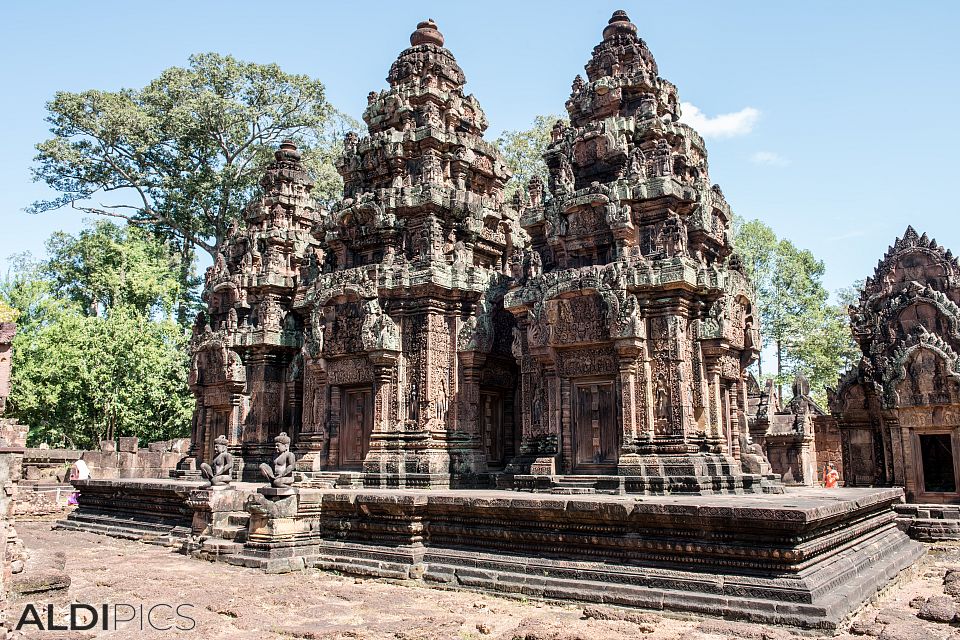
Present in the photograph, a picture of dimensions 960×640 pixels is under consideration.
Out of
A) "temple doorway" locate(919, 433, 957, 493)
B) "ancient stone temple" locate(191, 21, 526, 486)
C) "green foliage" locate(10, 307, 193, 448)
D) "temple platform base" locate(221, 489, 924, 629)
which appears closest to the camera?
"temple platform base" locate(221, 489, 924, 629)

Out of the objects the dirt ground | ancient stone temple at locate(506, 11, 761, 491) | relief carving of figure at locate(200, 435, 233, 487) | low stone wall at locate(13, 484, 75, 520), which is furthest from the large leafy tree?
ancient stone temple at locate(506, 11, 761, 491)

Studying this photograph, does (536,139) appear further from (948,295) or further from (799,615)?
(799,615)

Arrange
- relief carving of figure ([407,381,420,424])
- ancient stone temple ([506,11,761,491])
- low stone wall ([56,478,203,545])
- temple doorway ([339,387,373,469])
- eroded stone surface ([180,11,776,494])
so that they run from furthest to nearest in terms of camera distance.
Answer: temple doorway ([339,387,373,469])
relief carving of figure ([407,381,420,424])
low stone wall ([56,478,203,545])
eroded stone surface ([180,11,776,494])
ancient stone temple ([506,11,761,491])

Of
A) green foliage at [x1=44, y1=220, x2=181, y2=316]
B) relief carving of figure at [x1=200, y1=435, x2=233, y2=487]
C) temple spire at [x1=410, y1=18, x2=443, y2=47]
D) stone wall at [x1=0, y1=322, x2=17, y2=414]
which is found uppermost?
temple spire at [x1=410, y1=18, x2=443, y2=47]

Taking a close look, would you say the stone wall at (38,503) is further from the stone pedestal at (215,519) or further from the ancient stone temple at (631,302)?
the ancient stone temple at (631,302)

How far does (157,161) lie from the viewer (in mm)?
28797

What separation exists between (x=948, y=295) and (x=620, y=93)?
8572 mm

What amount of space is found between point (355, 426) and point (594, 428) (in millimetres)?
5568

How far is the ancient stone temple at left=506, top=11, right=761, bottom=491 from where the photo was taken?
11.4 m

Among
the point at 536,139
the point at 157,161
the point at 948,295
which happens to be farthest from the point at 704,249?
the point at 157,161

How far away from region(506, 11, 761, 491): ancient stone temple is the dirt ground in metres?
3.25

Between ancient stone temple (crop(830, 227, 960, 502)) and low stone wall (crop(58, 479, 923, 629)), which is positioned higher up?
ancient stone temple (crop(830, 227, 960, 502))

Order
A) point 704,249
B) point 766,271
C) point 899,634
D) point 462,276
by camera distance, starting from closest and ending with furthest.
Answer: point 899,634
point 704,249
point 462,276
point 766,271

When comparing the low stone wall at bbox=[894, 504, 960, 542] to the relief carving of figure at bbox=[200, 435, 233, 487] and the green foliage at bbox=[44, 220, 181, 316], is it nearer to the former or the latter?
the relief carving of figure at bbox=[200, 435, 233, 487]
